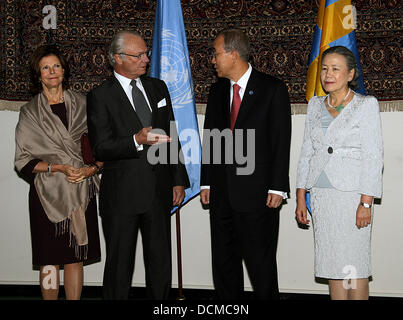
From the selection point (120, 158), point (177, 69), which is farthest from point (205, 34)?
point (120, 158)

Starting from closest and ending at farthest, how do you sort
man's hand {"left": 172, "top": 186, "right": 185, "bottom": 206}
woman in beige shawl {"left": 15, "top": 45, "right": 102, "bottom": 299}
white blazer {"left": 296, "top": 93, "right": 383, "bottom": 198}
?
white blazer {"left": 296, "top": 93, "right": 383, "bottom": 198}
man's hand {"left": 172, "top": 186, "right": 185, "bottom": 206}
woman in beige shawl {"left": 15, "top": 45, "right": 102, "bottom": 299}

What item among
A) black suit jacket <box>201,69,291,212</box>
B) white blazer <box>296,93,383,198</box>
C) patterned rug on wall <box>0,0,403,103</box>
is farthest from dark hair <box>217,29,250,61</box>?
patterned rug on wall <box>0,0,403,103</box>

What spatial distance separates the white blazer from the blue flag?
115 cm

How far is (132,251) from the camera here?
293 cm

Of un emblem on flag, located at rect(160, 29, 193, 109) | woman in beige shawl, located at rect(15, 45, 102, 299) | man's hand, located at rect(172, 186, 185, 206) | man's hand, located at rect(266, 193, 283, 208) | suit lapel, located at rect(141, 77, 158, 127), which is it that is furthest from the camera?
un emblem on flag, located at rect(160, 29, 193, 109)

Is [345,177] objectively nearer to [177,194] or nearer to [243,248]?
[243,248]

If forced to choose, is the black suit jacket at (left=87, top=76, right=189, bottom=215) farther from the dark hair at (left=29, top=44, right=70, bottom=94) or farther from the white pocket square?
the dark hair at (left=29, top=44, right=70, bottom=94)

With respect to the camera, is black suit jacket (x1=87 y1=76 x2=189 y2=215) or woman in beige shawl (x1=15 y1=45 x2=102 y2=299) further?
woman in beige shawl (x1=15 y1=45 x2=102 y2=299)

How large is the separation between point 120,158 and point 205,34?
1627mm

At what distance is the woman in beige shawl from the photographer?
3223 mm

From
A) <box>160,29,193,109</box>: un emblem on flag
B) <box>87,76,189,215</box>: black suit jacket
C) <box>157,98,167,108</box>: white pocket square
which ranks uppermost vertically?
<box>160,29,193,109</box>: un emblem on flag

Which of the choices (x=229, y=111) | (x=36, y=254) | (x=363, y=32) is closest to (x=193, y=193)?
(x=229, y=111)

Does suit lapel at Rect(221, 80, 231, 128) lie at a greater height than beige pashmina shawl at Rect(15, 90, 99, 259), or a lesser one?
greater

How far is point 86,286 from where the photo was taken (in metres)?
4.44
